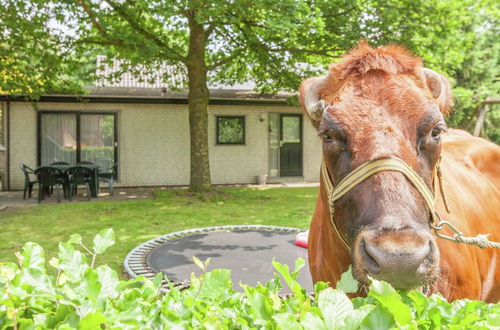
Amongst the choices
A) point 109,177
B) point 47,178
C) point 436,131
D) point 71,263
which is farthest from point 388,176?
point 109,177

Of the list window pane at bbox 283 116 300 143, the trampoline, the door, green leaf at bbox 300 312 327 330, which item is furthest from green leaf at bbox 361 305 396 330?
window pane at bbox 283 116 300 143

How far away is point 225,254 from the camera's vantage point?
5.74 meters

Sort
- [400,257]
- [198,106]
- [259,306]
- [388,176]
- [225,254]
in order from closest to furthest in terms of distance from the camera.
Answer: [259,306] → [400,257] → [388,176] → [225,254] → [198,106]

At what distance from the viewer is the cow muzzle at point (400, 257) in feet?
4.88

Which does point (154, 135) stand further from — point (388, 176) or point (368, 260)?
point (368, 260)

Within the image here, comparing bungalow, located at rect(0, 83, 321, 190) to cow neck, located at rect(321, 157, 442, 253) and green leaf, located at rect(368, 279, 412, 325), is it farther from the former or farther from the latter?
green leaf, located at rect(368, 279, 412, 325)

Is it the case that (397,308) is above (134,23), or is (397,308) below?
below

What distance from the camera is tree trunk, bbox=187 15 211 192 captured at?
40.5 ft

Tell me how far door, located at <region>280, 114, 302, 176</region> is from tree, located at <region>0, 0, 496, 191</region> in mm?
5548

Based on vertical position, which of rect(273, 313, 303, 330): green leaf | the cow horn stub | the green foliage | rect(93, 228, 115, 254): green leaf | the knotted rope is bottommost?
rect(273, 313, 303, 330): green leaf

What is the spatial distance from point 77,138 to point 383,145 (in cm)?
1639

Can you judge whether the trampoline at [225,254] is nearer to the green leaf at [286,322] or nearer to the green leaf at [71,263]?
the green leaf at [71,263]

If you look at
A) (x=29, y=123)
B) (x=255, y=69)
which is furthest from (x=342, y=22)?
(x=29, y=123)

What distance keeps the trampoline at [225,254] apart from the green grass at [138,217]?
677 millimetres
